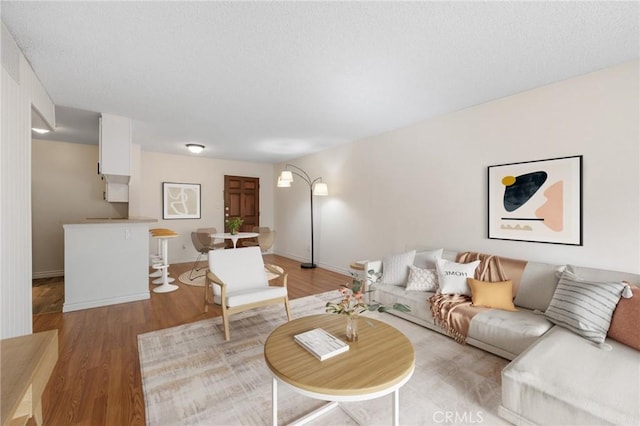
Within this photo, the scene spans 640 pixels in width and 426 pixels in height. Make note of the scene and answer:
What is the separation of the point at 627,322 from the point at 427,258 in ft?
5.57

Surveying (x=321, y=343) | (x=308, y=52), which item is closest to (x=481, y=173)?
(x=308, y=52)

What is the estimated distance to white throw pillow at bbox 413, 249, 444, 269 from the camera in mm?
3332

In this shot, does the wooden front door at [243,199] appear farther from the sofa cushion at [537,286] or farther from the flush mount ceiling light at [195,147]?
the sofa cushion at [537,286]

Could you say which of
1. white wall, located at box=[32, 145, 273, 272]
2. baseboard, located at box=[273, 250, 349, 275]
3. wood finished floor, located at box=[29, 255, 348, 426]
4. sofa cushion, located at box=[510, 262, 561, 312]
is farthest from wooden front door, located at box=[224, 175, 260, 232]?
sofa cushion, located at box=[510, 262, 561, 312]

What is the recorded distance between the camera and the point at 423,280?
3123mm

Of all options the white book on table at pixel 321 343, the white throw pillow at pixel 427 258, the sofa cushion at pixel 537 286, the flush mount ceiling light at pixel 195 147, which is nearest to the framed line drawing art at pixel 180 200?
the flush mount ceiling light at pixel 195 147

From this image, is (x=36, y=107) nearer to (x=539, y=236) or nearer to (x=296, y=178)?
(x=296, y=178)

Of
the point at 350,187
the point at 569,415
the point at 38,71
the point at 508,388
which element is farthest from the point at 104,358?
the point at 350,187

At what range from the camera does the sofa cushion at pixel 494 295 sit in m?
2.58

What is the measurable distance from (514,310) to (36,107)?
4871 mm

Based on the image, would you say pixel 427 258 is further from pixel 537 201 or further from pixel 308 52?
pixel 308 52

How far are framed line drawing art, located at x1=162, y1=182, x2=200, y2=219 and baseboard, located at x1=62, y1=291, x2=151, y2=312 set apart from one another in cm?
270

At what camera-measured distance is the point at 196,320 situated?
3.15 metres

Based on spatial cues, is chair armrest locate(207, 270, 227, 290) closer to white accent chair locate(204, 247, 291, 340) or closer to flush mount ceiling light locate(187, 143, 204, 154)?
white accent chair locate(204, 247, 291, 340)
